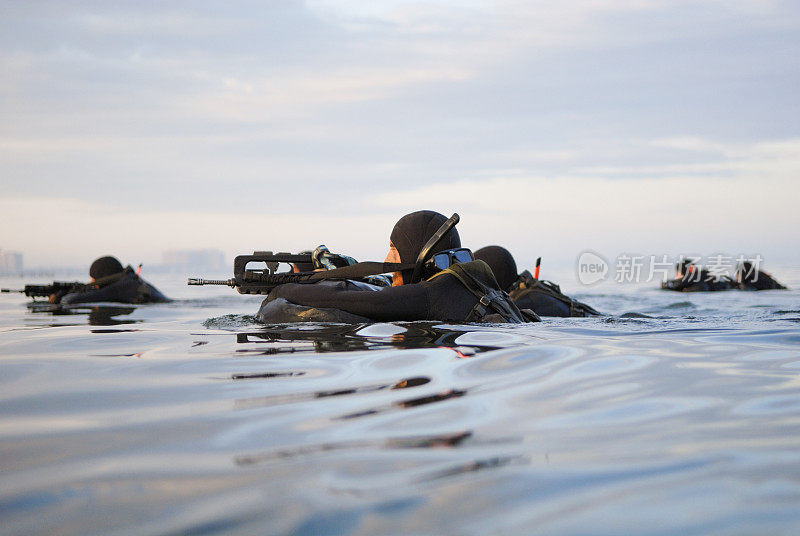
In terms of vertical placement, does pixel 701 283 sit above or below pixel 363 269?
below

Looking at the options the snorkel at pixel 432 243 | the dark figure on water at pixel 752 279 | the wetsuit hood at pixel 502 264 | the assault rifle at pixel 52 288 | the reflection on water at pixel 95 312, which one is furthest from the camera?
the dark figure on water at pixel 752 279

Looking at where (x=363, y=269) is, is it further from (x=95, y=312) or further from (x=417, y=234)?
(x=95, y=312)

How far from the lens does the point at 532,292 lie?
10.1 m

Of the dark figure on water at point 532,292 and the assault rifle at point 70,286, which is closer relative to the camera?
the dark figure on water at point 532,292

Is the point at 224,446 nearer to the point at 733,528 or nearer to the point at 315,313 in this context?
the point at 733,528

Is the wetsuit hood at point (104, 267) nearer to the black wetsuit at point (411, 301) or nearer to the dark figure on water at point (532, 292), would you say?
the dark figure on water at point (532, 292)

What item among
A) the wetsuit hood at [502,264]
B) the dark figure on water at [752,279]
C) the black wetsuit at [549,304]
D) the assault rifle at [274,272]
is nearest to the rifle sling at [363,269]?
the assault rifle at [274,272]

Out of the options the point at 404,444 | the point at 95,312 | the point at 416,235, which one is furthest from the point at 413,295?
the point at 95,312

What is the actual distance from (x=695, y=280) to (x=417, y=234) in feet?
65.0

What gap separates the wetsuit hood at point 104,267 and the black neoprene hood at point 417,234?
10524 millimetres

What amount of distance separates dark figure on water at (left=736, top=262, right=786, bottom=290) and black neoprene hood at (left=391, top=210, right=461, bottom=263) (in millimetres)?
21571

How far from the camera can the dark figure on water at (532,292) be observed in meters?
9.84

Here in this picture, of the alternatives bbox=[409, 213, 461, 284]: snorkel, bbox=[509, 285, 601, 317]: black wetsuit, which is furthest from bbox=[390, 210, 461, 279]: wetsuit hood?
bbox=[509, 285, 601, 317]: black wetsuit

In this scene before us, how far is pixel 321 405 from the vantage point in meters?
2.63
